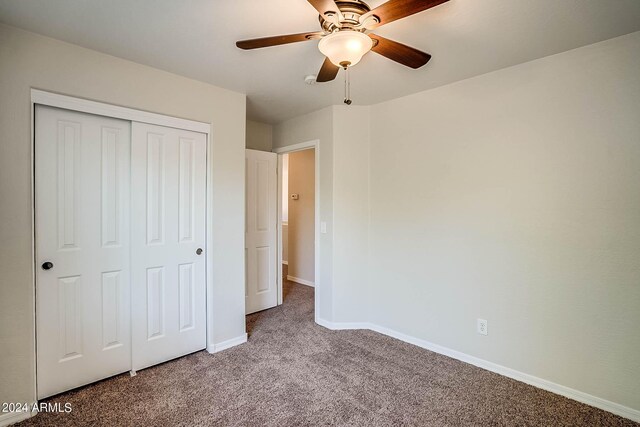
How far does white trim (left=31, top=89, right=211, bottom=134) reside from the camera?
79.3 inches

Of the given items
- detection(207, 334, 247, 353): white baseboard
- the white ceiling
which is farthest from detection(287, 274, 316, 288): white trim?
the white ceiling

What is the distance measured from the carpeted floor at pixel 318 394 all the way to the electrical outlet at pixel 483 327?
0.99 feet

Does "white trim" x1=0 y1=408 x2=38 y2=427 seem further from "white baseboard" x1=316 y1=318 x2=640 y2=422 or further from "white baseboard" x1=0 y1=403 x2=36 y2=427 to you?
"white baseboard" x1=316 y1=318 x2=640 y2=422

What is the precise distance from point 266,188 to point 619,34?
334cm

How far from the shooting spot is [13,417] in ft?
6.17

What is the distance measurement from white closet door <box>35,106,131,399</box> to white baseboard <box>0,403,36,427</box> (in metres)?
0.14

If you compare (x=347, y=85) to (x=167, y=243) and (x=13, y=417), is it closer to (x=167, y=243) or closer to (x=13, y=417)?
(x=167, y=243)

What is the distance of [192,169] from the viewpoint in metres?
2.71

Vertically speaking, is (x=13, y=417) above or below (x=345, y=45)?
below

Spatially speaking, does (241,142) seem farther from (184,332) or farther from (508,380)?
(508,380)

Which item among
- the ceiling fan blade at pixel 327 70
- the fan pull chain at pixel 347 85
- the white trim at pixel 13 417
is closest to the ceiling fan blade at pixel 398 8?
the ceiling fan blade at pixel 327 70

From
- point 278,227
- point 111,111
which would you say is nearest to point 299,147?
point 278,227

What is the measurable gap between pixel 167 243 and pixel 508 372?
2.93m

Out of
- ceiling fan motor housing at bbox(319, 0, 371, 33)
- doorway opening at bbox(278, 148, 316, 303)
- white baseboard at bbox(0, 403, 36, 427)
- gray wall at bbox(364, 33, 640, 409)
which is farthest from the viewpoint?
doorway opening at bbox(278, 148, 316, 303)
